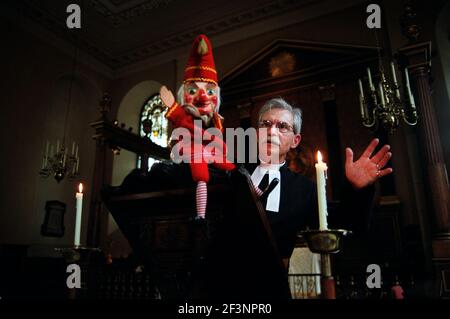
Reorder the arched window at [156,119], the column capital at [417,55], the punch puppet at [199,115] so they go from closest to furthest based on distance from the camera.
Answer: the punch puppet at [199,115] < the column capital at [417,55] < the arched window at [156,119]

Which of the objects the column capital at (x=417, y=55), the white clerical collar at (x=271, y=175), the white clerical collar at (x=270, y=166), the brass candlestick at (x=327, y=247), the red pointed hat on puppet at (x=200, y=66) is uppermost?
the column capital at (x=417, y=55)

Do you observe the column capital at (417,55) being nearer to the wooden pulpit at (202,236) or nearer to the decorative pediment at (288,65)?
the decorative pediment at (288,65)

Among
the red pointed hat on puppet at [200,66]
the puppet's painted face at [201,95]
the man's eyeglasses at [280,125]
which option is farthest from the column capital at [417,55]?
the man's eyeglasses at [280,125]

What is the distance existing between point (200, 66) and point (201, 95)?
195 millimetres

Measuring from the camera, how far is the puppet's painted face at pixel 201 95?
5.96 feet

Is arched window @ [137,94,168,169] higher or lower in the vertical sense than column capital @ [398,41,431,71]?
higher

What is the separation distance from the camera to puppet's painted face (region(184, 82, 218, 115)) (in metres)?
1.82

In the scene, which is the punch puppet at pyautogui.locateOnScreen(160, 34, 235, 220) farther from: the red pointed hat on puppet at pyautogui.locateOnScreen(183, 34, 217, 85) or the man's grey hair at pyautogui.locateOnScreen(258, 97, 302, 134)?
the man's grey hair at pyautogui.locateOnScreen(258, 97, 302, 134)

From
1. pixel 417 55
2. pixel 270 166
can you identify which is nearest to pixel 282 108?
pixel 270 166

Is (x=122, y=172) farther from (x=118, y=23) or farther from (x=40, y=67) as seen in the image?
(x=118, y=23)

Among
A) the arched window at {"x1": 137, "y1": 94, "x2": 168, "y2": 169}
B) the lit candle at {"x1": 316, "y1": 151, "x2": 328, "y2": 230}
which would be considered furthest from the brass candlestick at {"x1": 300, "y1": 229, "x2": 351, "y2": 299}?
the arched window at {"x1": 137, "y1": 94, "x2": 168, "y2": 169}

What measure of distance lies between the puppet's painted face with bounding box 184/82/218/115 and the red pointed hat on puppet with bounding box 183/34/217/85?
27 mm

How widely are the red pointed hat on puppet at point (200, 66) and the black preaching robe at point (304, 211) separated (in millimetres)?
726

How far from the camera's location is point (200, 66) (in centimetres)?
193
